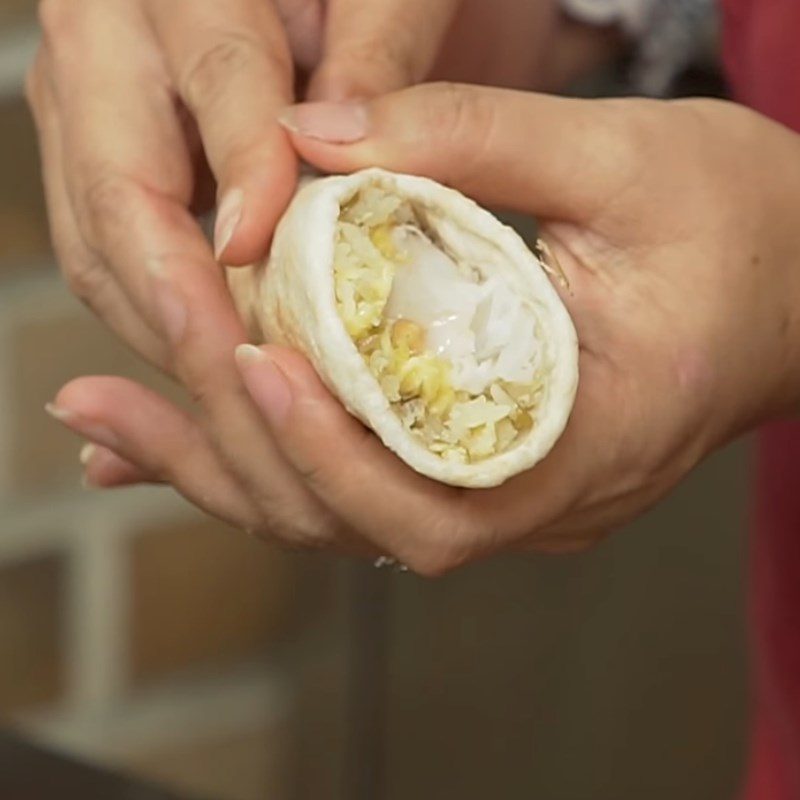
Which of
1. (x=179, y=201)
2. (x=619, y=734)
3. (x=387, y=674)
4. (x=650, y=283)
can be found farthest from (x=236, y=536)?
(x=650, y=283)

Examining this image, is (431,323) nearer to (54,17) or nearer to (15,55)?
(54,17)

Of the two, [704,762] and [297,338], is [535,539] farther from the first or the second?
[704,762]

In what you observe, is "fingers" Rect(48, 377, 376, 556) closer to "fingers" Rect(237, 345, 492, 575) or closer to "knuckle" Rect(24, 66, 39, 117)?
"fingers" Rect(237, 345, 492, 575)

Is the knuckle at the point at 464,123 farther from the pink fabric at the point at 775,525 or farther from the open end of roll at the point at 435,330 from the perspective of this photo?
the pink fabric at the point at 775,525

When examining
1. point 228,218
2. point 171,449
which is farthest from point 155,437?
point 228,218

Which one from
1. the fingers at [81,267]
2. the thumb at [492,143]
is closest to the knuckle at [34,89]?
the fingers at [81,267]
